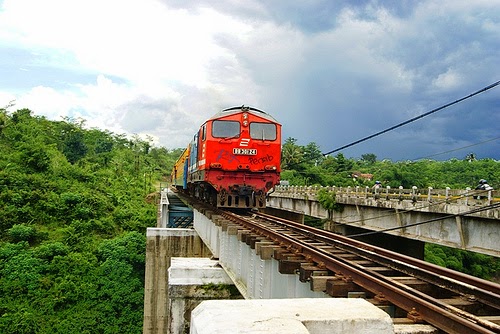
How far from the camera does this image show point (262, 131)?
15438 mm

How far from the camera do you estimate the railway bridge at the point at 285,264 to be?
284 cm

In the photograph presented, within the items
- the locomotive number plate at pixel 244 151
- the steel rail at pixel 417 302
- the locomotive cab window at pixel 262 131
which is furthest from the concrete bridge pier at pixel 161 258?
the steel rail at pixel 417 302

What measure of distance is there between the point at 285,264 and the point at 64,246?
22.7 meters

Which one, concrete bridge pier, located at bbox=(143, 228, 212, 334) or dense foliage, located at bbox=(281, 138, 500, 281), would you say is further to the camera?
dense foliage, located at bbox=(281, 138, 500, 281)

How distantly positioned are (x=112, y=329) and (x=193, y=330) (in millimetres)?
22249

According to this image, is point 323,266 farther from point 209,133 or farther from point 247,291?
point 209,133

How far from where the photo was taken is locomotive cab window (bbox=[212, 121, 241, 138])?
15.0m

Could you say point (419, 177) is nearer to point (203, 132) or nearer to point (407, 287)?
point (203, 132)

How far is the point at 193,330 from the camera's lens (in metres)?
2.90

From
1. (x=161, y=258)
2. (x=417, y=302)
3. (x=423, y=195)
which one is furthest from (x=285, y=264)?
(x=161, y=258)

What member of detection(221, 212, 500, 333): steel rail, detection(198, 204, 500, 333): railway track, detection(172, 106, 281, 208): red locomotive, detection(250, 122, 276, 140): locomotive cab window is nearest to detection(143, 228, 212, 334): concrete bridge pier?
detection(172, 106, 281, 208): red locomotive

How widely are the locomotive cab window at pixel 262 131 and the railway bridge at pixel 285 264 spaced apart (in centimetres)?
332

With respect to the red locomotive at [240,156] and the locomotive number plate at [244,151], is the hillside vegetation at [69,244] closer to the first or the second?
the red locomotive at [240,156]

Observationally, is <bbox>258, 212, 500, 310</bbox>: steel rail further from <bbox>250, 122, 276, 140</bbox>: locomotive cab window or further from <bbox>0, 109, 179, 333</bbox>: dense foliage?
<bbox>0, 109, 179, 333</bbox>: dense foliage
